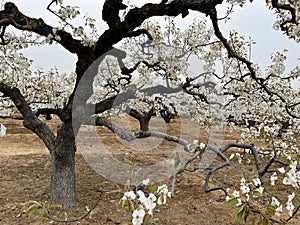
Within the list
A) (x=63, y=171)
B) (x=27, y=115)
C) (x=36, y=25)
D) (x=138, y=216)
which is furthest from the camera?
(x=63, y=171)

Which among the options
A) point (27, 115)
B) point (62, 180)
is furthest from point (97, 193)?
point (27, 115)

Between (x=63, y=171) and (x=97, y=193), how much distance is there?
1333mm

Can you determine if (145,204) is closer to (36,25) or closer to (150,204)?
(150,204)

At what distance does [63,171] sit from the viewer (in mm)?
5477

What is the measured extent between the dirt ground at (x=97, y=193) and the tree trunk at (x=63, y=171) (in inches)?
10.3

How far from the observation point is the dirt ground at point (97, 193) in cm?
523

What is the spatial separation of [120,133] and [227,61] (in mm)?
6002

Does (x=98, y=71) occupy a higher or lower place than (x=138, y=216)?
higher

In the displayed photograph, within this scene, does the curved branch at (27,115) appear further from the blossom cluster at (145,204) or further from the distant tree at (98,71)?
the blossom cluster at (145,204)

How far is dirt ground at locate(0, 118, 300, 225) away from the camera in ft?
17.1

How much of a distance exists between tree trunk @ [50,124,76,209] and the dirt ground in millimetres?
261

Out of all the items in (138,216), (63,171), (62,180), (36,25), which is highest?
(36,25)

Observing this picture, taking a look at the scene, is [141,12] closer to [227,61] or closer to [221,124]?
[227,61]

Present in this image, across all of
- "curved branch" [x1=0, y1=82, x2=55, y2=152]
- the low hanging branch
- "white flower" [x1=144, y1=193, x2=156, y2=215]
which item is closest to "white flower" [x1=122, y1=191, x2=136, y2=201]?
"white flower" [x1=144, y1=193, x2=156, y2=215]
